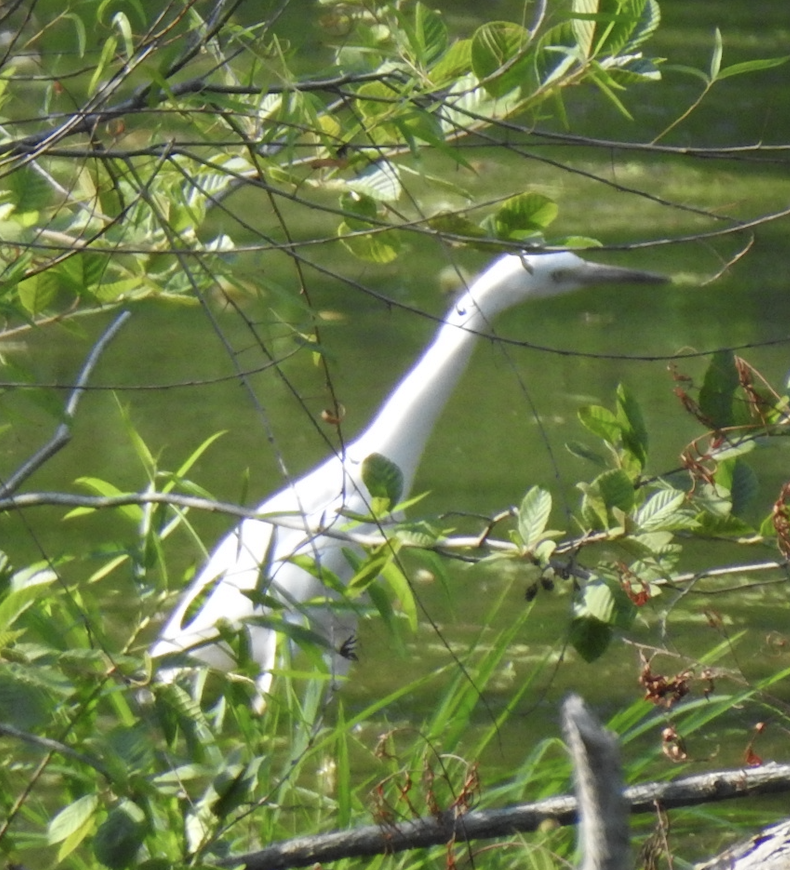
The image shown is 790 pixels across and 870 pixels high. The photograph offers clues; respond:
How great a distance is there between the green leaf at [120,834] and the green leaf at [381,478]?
0.90 ft

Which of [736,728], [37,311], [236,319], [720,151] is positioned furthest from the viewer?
[236,319]

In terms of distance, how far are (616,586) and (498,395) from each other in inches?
77.9

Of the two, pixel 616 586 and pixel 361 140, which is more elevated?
pixel 361 140

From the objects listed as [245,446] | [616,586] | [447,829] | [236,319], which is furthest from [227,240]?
[236,319]

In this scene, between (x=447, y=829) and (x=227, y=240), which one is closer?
(x=227, y=240)

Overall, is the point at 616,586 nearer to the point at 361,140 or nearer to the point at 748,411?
the point at 748,411

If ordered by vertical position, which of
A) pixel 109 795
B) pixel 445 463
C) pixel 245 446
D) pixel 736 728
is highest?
pixel 109 795

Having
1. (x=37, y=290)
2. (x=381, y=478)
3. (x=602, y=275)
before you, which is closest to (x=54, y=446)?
(x=37, y=290)

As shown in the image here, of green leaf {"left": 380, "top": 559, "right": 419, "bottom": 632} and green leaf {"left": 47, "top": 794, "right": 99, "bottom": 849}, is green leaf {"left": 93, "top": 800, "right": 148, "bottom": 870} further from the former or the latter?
green leaf {"left": 380, "top": 559, "right": 419, "bottom": 632}

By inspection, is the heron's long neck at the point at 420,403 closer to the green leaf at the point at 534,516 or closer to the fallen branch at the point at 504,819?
the fallen branch at the point at 504,819

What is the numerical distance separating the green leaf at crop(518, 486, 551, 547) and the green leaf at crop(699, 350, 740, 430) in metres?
0.18

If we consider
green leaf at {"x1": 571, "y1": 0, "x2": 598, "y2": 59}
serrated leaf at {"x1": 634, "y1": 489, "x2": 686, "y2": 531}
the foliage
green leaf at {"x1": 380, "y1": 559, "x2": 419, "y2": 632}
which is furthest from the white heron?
green leaf at {"x1": 571, "y1": 0, "x2": 598, "y2": 59}

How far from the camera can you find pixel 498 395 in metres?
2.85

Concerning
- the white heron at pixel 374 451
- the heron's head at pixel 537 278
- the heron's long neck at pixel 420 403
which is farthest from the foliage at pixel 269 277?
the heron's head at pixel 537 278
